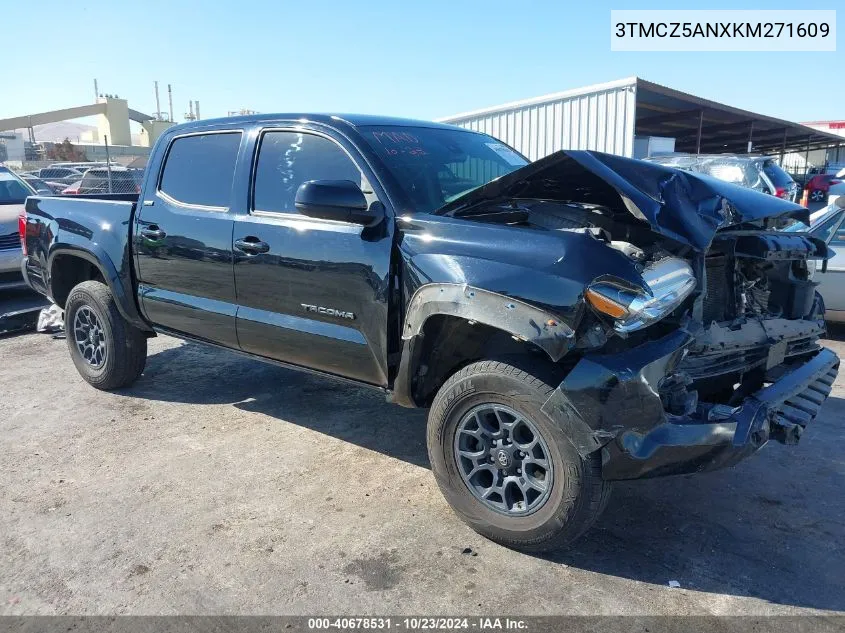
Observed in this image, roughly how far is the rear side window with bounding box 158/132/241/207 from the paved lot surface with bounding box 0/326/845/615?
61.3 inches

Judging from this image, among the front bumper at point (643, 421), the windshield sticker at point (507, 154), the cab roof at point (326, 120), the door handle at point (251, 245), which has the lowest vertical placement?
the front bumper at point (643, 421)

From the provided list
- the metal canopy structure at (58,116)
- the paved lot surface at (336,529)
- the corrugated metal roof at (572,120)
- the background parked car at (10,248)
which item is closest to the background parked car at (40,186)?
the background parked car at (10,248)

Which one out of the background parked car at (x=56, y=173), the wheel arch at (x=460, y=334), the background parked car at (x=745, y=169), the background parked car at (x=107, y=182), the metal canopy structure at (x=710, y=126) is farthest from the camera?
the background parked car at (x=56, y=173)

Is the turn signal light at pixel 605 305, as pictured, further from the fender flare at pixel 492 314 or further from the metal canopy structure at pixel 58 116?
the metal canopy structure at pixel 58 116

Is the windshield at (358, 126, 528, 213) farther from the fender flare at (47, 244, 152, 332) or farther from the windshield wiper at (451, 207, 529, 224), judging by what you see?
the fender flare at (47, 244, 152, 332)

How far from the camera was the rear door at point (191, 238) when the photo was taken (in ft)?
14.1

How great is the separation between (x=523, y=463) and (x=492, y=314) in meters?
0.69

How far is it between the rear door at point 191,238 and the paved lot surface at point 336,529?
0.77m

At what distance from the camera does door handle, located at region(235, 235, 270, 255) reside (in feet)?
13.1

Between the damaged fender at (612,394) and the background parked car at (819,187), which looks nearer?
the damaged fender at (612,394)

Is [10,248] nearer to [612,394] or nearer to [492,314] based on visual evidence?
[492,314]

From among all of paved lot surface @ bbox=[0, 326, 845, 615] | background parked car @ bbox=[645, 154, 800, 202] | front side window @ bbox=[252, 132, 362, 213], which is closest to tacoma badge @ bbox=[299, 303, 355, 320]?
front side window @ bbox=[252, 132, 362, 213]

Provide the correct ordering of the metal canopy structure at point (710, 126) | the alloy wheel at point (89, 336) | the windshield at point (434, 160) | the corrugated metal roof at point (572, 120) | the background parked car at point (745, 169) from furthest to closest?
1. the metal canopy structure at point (710, 126)
2. the corrugated metal roof at point (572, 120)
3. the background parked car at point (745, 169)
4. the alloy wheel at point (89, 336)
5. the windshield at point (434, 160)

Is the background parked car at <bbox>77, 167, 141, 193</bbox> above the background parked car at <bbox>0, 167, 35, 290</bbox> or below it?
above
